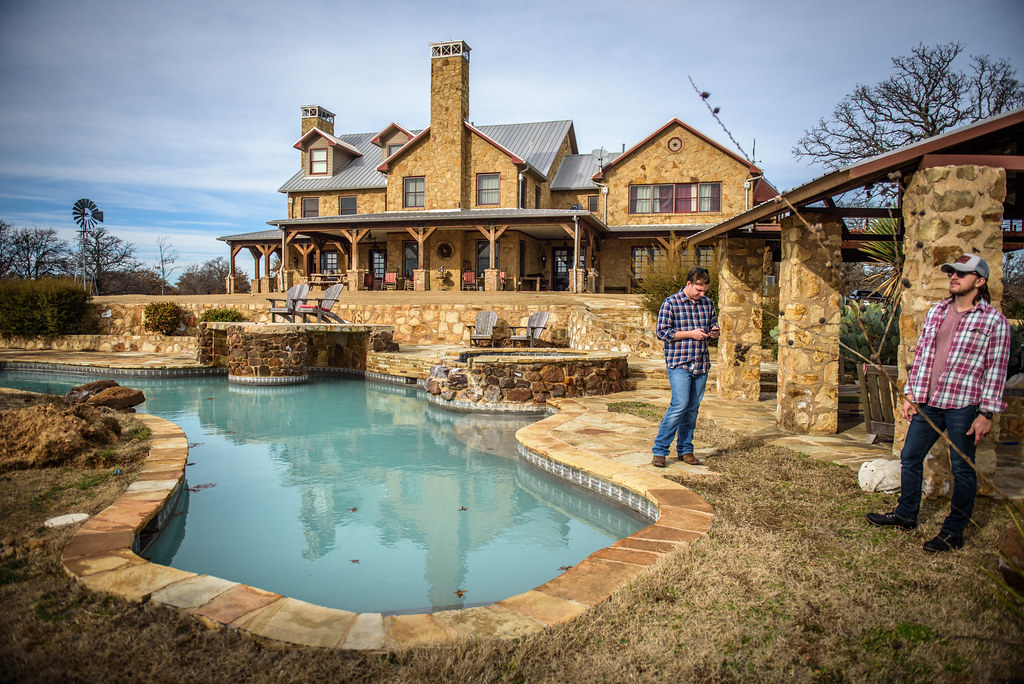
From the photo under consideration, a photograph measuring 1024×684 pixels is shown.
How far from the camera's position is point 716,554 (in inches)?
117

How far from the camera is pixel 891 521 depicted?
331 centimetres

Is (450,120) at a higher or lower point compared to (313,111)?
lower

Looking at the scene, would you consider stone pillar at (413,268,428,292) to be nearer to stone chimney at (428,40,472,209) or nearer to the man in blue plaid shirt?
stone chimney at (428,40,472,209)

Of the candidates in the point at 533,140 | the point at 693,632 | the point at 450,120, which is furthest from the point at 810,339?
the point at 533,140

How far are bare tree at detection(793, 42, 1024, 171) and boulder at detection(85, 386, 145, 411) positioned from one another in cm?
2263

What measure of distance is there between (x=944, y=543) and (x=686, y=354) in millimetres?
1959

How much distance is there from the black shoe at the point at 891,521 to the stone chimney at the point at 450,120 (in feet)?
66.7

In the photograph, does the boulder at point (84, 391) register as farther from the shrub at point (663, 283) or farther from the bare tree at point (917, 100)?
the bare tree at point (917, 100)

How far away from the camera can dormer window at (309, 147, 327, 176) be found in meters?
26.0

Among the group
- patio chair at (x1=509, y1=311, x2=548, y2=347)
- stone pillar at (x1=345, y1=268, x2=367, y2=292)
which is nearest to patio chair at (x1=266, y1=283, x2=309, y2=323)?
patio chair at (x1=509, y1=311, x2=548, y2=347)

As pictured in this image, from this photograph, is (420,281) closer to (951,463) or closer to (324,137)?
(324,137)

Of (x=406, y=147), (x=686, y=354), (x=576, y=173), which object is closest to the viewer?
(x=686, y=354)

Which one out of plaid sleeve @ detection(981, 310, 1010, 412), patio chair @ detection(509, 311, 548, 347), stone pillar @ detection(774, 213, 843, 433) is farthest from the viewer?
patio chair @ detection(509, 311, 548, 347)

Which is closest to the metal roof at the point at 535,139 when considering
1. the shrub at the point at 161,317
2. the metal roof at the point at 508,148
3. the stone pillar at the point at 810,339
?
the metal roof at the point at 508,148
